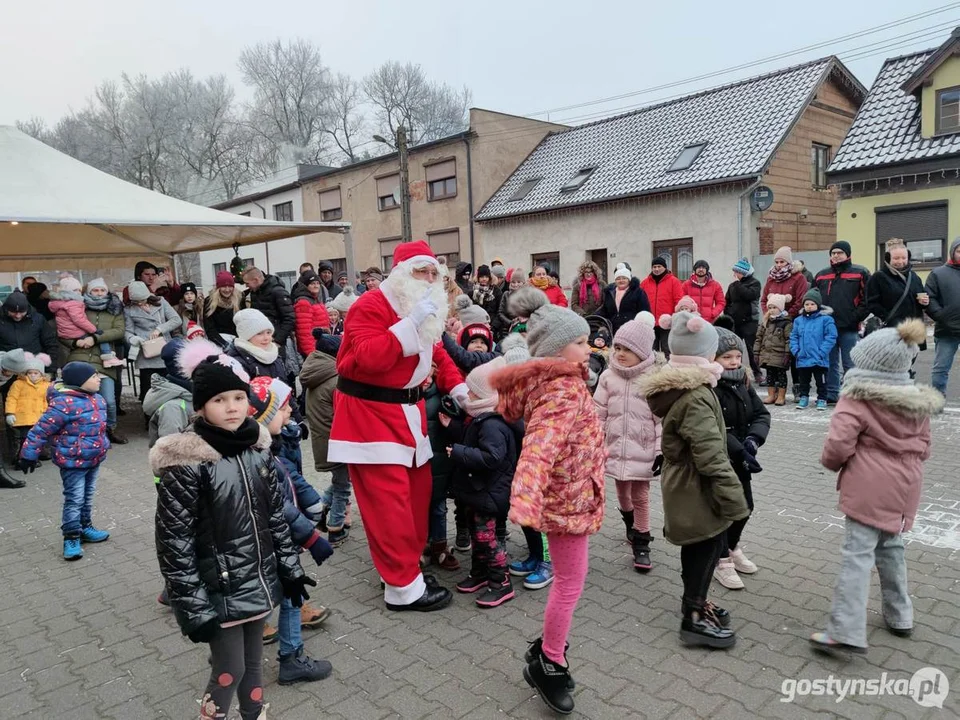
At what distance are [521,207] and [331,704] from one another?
20355mm

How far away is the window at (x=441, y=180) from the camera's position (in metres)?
24.2

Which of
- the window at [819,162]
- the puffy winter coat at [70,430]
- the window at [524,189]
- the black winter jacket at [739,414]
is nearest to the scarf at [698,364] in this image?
the black winter jacket at [739,414]

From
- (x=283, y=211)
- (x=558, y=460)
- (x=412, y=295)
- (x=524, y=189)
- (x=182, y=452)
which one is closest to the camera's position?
(x=182, y=452)

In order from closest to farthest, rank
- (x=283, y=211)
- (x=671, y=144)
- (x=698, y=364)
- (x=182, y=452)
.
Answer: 1. (x=182, y=452)
2. (x=698, y=364)
3. (x=671, y=144)
4. (x=283, y=211)

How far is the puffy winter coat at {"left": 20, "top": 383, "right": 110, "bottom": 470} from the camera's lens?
4547 millimetres

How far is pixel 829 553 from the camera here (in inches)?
165

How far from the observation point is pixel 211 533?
2.38 m

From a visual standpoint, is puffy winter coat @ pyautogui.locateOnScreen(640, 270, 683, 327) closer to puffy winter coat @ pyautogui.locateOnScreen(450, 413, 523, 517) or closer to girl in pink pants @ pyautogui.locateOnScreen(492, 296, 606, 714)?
puffy winter coat @ pyautogui.locateOnScreen(450, 413, 523, 517)

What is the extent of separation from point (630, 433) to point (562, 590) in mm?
1579

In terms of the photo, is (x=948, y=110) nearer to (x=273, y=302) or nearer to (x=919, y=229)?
(x=919, y=229)

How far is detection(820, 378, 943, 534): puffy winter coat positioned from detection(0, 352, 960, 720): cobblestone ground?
663 millimetres

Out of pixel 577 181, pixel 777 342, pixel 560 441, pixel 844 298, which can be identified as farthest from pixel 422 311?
pixel 577 181

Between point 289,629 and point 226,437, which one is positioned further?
point 289,629

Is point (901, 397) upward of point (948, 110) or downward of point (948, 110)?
downward
